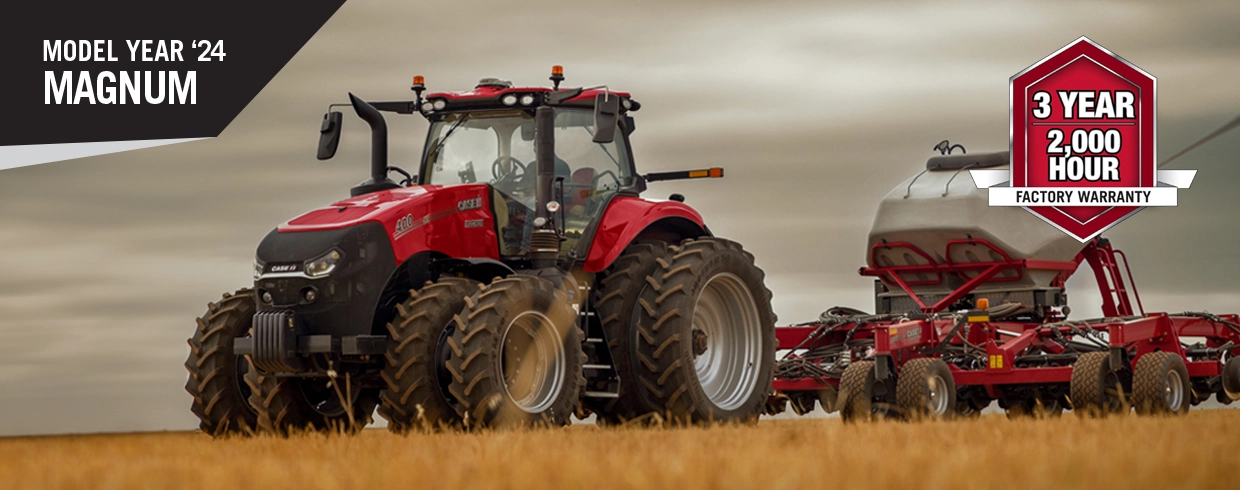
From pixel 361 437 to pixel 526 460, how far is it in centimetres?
260

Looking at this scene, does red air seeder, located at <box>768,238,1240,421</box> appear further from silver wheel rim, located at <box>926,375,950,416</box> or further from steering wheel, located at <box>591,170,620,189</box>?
steering wheel, located at <box>591,170,620,189</box>

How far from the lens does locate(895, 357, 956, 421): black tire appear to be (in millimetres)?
12180

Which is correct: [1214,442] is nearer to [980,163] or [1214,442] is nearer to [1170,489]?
[1170,489]

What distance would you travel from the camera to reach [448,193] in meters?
10.8

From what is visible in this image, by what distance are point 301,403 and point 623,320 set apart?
101 inches

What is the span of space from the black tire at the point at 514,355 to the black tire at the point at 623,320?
0.70m

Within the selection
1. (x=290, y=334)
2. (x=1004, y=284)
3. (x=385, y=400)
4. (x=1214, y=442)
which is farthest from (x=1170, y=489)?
(x=1004, y=284)

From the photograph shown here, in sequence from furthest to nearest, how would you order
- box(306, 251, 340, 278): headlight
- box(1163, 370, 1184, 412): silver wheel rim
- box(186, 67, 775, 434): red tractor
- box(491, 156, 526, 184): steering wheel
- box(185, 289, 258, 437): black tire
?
box(1163, 370, 1184, 412): silver wheel rim < box(491, 156, 526, 184): steering wheel < box(185, 289, 258, 437): black tire < box(306, 251, 340, 278): headlight < box(186, 67, 775, 434): red tractor

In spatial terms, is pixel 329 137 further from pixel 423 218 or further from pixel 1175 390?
pixel 1175 390

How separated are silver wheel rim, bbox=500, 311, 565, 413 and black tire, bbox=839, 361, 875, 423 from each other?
3231mm

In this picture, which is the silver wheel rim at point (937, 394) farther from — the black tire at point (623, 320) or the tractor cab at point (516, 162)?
the tractor cab at point (516, 162)

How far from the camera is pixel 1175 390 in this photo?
43.9 ft

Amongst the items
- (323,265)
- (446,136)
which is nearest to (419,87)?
(446,136)

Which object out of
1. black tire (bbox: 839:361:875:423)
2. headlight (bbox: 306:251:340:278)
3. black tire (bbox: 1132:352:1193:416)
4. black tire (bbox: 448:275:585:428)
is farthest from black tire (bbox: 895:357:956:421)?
headlight (bbox: 306:251:340:278)
